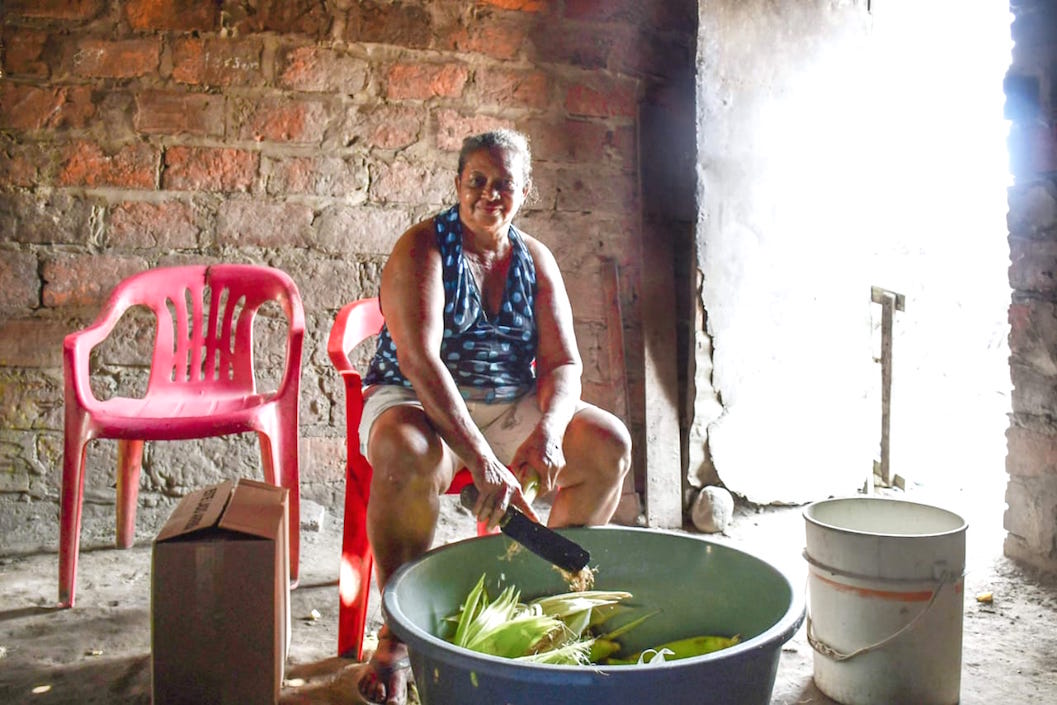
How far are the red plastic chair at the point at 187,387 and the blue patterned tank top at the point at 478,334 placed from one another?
45 cm

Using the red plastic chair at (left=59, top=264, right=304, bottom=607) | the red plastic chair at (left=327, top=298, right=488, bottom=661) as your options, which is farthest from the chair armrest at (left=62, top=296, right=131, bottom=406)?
the red plastic chair at (left=327, top=298, right=488, bottom=661)

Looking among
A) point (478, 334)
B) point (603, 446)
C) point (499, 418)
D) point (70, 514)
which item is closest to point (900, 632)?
point (603, 446)

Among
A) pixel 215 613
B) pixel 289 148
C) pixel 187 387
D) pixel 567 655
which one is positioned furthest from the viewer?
pixel 289 148

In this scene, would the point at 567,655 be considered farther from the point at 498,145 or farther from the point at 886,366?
the point at 886,366

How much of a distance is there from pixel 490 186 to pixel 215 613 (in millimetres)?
1114

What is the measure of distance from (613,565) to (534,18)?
2249 millimetres

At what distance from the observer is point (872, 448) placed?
355 centimetres

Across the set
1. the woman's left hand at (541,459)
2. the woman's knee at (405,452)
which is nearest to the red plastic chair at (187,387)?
the woman's knee at (405,452)

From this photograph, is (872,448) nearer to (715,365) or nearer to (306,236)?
(715,365)

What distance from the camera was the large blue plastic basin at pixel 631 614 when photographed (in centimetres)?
125

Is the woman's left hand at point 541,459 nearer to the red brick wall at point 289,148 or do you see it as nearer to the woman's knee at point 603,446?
the woman's knee at point 603,446

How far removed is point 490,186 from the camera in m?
2.18

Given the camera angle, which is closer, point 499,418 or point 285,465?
point 499,418

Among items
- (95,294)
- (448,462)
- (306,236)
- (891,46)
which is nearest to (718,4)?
(891,46)
